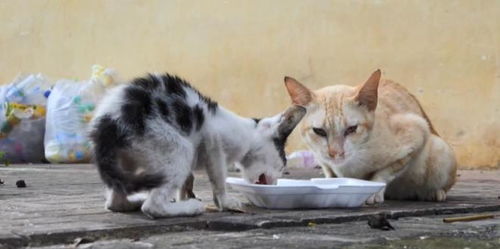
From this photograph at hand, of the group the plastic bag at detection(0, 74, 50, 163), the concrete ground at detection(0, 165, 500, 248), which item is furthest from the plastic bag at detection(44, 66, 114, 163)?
the concrete ground at detection(0, 165, 500, 248)

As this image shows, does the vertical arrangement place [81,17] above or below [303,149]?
above

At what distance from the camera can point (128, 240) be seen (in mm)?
2791

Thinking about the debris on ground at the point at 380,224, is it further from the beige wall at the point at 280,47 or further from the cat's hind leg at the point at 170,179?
the beige wall at the point at 280,47

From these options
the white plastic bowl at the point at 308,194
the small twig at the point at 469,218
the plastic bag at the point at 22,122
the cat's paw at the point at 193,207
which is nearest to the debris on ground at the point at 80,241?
the cat's paw at the point at 193,207

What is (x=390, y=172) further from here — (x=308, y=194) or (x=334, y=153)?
(x=308, y=194)

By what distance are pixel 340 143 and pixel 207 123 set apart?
0.88 m

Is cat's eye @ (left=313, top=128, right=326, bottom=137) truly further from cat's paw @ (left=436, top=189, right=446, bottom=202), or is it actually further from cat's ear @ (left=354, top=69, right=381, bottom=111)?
cat's paw @ (left=436, top=189, right=446, bottom=202)

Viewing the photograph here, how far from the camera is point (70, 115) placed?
27.5 feet

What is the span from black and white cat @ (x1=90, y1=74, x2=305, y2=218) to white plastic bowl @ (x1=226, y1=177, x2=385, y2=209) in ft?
0.54

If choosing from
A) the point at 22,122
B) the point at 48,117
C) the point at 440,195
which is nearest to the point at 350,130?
the point at 440,195

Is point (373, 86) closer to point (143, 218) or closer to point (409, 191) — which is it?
point (409, 191)

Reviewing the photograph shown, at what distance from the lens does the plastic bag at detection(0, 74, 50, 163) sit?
8547 mm

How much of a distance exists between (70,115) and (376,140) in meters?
4.83

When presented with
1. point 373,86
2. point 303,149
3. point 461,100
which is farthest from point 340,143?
point 303,149
